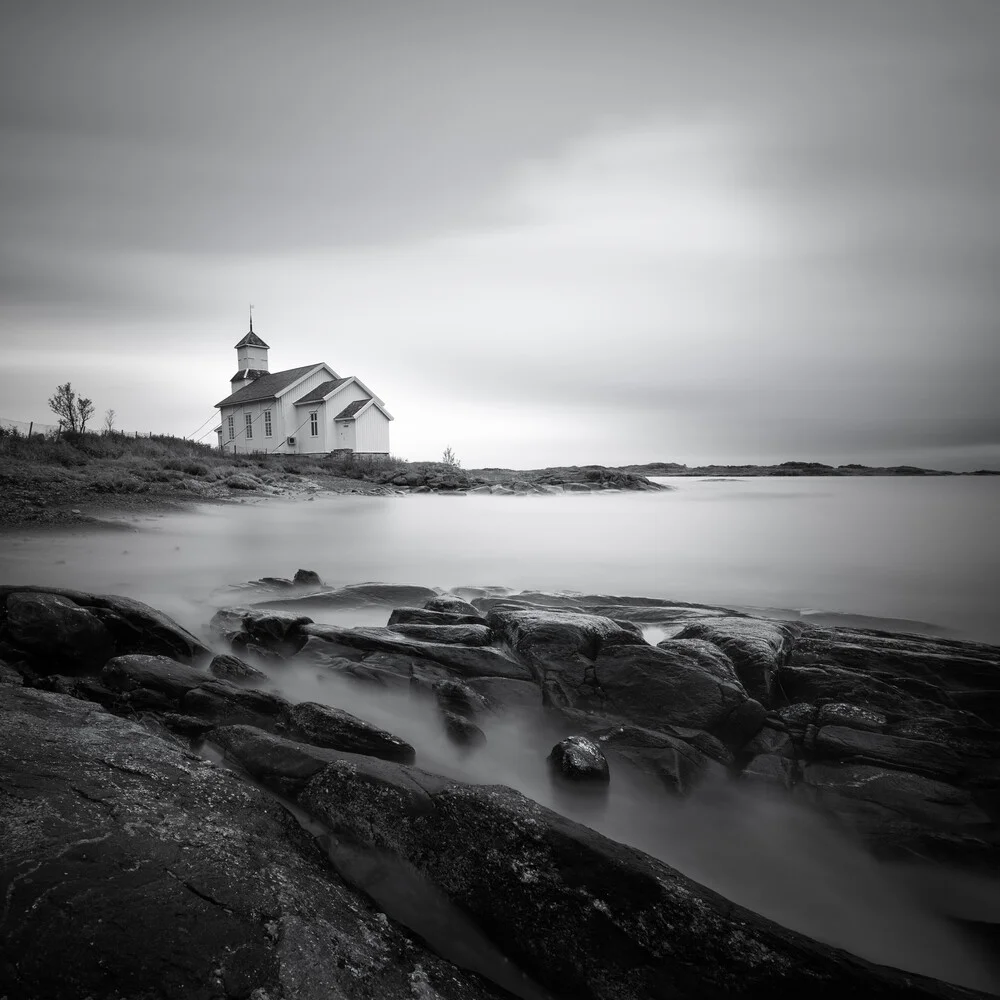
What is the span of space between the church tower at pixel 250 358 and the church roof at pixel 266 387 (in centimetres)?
135

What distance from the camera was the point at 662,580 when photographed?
11055mm

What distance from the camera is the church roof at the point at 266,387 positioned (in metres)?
40.3

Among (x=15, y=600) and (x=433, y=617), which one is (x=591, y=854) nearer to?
(x=433, y=617)

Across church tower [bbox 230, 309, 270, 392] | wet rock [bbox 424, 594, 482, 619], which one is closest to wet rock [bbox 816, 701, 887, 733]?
wet rock [bbox 424, 594, 482, 619]

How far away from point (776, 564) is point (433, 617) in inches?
365

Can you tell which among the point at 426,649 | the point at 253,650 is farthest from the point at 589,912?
the point at 253,650

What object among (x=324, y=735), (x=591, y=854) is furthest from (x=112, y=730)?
(x=591, y=854)

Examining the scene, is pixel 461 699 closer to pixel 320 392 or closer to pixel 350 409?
pixel 350 409

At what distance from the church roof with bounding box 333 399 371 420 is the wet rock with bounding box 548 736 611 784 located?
3714 centimetres

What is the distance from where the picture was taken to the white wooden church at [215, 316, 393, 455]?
39156 millimetres

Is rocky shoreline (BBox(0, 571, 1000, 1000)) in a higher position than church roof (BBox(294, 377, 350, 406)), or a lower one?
lower

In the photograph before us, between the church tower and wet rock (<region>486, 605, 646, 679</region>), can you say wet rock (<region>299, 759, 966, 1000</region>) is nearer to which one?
wet rock (<region>486, 605, 646, 679</region>)

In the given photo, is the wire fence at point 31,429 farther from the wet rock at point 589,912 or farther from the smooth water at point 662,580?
the wet rock at point 589,912

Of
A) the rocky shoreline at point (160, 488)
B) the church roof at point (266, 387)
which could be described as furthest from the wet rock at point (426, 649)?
the church roof at point (266, 387)
